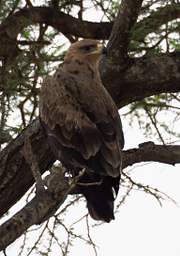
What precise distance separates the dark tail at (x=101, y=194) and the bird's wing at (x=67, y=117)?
0.16m

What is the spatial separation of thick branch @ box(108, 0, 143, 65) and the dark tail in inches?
49.9

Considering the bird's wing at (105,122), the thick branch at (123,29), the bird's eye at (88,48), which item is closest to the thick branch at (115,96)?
the thick branch at (123,29)

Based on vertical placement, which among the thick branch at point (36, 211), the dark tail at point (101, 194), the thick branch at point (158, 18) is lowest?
the thick branch at point (36, 211)

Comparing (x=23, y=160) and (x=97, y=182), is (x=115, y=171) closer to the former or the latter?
(x=97, y=182)

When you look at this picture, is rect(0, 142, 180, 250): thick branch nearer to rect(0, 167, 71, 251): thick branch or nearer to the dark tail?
rect(0, 167, 71, 251): thick branch

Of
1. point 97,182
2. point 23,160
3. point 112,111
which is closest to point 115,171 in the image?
point 97,182

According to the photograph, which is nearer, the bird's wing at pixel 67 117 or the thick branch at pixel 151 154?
the bird's wing at pixel 67 117

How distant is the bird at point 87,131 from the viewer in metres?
5.28

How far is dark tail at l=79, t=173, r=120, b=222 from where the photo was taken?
5.27 m

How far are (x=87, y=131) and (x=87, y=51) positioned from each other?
1168 millimetres

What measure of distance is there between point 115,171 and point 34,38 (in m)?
2.31

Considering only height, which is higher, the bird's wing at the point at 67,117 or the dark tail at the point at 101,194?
the bird's wing at the point at 67,117

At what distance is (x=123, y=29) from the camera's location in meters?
6.23

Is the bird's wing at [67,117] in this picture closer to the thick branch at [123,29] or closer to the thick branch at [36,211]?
the thick branch at [36,211]
